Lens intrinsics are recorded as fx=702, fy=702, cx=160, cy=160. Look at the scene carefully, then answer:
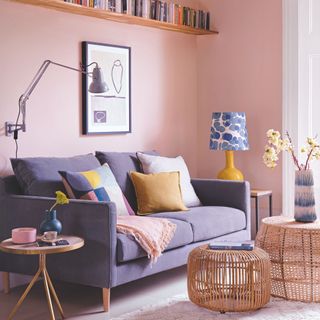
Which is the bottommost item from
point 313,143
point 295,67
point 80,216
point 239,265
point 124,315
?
point 124,315

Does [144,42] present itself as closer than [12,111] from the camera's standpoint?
No

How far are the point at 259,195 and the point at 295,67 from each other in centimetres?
118

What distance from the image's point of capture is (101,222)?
13.5 ft

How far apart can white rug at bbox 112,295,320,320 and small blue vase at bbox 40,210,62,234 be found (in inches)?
24.6

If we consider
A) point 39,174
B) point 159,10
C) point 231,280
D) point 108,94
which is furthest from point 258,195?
point 39,174

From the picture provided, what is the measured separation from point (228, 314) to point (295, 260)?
558mm

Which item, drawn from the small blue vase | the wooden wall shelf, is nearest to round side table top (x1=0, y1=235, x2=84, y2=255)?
the small blue vase

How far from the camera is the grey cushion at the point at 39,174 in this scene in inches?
179

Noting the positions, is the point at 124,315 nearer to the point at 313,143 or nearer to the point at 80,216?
the point at 80,216

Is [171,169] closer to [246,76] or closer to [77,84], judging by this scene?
[77,84]

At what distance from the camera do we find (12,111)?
486cm

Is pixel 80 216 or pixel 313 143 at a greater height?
pixel 313 143

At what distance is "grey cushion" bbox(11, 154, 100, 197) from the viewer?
4.56 m

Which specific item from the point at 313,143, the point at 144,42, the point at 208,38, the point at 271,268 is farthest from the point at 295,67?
the point at 271,268
